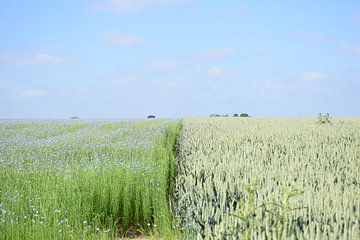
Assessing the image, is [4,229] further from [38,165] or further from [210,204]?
[38,165]

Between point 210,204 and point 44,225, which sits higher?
point 210,204

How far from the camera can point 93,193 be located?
25.5 ft

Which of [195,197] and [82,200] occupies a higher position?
[195,197]

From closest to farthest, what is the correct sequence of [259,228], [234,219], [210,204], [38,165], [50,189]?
[259,228], [234,219], [210,204], [50,189], [38,165]

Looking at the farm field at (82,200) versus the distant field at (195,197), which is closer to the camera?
the distant field at (195,197)

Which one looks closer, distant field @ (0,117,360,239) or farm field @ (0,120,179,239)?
distant field @ (0,117,360,239)

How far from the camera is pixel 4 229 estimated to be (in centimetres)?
590

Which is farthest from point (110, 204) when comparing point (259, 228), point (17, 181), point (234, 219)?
point (259, 228)

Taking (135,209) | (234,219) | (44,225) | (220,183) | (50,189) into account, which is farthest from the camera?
(135,209)

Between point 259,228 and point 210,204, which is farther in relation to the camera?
point 210,204

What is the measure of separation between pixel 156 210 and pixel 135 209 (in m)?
0.45

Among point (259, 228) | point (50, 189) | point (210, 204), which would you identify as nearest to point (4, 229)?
point (50, 189)

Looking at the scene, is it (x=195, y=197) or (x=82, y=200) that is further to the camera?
(x=82, y=200)

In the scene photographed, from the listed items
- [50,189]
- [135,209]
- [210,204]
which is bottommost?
[135,209]
